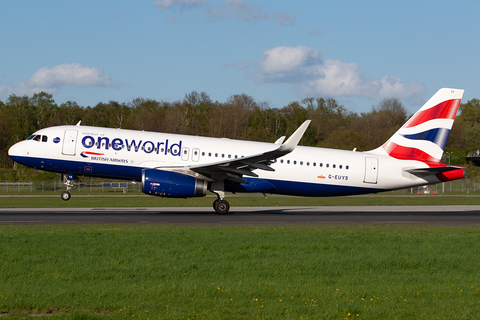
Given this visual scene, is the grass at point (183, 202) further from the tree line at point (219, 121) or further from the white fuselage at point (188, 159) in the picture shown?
the tree line at point (219, 121)

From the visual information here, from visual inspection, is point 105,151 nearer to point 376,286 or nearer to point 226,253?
point 226,253

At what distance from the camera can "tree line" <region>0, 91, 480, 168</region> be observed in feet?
291

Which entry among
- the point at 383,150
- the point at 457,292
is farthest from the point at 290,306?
the point at 383,150

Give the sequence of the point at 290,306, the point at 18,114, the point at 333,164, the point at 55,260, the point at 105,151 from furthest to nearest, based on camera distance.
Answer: the point at 18,114 < the point at 333,164 < the point at 105,151 < the point at 55,260 < the point at 290,306

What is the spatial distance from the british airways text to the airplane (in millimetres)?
50

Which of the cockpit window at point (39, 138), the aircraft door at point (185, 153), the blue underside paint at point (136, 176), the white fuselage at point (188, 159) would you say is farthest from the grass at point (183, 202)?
the aircraft door at point (185, 153)

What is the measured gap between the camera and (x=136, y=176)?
2450cm

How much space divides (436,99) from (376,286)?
21.9m

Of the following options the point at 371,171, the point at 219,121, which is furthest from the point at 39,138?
the point at 219,121

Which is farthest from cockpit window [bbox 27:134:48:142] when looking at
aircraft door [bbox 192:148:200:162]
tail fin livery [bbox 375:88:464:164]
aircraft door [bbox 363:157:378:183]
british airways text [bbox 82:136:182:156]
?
tail fin livery [bbox 375:88:464:164]

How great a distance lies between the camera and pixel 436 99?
2784 centimetres

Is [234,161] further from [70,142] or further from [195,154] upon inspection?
[70,142]

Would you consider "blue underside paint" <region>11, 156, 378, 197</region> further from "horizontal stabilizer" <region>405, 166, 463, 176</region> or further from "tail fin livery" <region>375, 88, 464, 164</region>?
"tail fin livery" <region>375, 88, 464, 164</region>

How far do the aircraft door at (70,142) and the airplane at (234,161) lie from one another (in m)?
0.05
